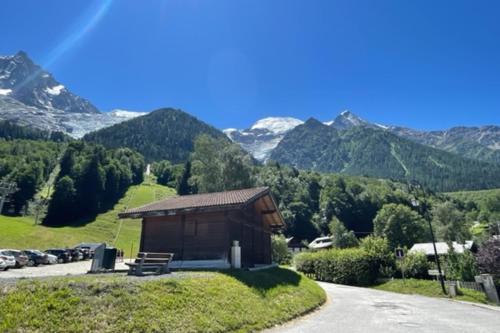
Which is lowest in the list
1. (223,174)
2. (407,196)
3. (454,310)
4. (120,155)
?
(454,310)

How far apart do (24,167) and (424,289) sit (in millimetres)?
107040

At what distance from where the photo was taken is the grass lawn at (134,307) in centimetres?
820

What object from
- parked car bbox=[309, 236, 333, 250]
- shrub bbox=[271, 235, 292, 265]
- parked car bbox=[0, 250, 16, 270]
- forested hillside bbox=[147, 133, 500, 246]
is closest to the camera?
parked car bbox=[0, 250, 16, 270]

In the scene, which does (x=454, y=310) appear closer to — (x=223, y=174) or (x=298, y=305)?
(x=298, y=305)

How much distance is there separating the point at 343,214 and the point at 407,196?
3023cm

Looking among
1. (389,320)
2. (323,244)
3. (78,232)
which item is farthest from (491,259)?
(78,232)

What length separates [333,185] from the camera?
129m

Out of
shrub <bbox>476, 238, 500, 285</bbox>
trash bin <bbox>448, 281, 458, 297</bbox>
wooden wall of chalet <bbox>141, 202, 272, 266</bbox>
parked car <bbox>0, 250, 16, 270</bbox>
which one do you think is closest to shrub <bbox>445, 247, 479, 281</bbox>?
shrub <bbox>476, 238, 500, 285</bbox>

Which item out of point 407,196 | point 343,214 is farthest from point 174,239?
point 407,196

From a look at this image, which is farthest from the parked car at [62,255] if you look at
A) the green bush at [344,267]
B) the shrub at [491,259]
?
the shrub at [491,259]

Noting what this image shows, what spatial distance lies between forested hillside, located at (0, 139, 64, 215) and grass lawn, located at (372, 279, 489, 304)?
8625cm

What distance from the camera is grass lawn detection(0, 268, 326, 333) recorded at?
8203mm

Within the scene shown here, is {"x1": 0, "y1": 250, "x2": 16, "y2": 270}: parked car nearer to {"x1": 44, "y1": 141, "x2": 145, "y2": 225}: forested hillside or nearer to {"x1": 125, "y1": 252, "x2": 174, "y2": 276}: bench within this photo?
{"x1": 125, "y1": 252, "x2": 174, "y2": 276}: bench

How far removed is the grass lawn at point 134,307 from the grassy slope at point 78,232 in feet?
140
